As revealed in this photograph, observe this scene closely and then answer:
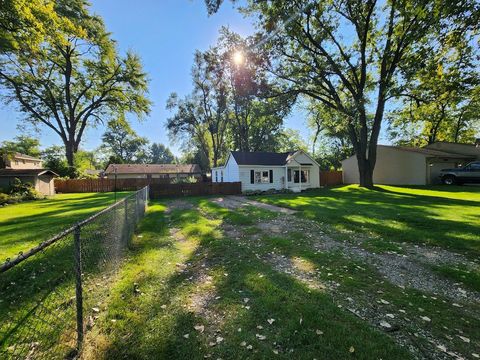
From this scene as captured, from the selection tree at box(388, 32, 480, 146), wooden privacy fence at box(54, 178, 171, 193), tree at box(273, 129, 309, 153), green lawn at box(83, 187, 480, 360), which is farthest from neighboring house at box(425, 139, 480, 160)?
wooden privacy fence at box(54, 178, 171, 193)

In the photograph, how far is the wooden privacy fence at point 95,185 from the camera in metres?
26.9

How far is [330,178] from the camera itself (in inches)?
1155

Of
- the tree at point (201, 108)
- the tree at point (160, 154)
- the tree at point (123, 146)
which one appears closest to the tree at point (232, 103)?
the tree at point (201, 108)

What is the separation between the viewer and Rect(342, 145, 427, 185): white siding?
24.8m

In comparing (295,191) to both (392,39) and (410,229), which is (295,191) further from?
(410,229)

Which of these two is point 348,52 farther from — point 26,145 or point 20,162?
point 26,145

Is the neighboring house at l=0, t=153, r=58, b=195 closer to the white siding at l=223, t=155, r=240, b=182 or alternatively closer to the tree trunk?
the white siding at l=223, t=155, r=240, b=182

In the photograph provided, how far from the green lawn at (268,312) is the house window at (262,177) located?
18.2m

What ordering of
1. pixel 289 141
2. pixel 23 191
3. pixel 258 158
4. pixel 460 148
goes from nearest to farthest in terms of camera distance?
pixel 23 191 < pixel 258 158 < pixel 460 148 < pixel 289 141

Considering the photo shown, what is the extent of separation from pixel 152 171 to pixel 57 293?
47257 millimetres

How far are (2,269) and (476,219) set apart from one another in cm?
1151

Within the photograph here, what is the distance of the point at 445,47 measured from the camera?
8125mm

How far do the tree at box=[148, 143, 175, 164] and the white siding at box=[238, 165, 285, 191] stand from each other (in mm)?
71037

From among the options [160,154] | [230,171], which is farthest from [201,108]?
[160,154]
